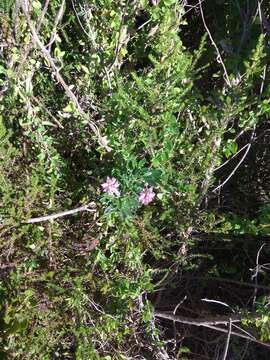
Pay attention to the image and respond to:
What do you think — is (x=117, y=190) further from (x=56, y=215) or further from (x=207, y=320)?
(x=207, y=320)

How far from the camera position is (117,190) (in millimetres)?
1508

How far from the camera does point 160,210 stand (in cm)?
172

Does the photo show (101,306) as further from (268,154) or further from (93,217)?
(268,154)

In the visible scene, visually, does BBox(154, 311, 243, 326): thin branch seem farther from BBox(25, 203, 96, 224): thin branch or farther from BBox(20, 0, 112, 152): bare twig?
BBox(20, 0, 112, 152): bare twig

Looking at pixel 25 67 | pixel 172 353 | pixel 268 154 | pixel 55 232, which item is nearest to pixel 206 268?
pixel 172 353

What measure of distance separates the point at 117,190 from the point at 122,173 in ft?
0.19

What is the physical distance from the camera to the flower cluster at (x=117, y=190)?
1.49 metres

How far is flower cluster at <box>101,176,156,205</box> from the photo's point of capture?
1.49 m

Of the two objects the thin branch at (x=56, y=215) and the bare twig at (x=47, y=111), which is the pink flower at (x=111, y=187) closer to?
the thin branch at (x=56, y=215)

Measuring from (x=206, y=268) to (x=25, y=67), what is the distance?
104cm

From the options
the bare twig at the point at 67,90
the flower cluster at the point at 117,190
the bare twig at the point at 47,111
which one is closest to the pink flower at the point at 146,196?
the flower cluster at the point at 117,190

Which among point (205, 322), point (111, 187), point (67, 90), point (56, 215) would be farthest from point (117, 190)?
point (205, 322)

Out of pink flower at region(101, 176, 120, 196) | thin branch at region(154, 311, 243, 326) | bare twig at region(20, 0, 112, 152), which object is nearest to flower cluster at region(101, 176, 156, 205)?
pink flower at region(101, 176, 120, 196)

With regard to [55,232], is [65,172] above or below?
above
